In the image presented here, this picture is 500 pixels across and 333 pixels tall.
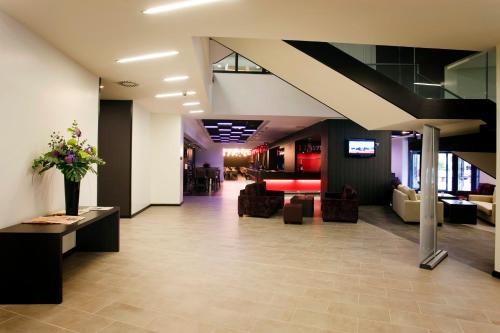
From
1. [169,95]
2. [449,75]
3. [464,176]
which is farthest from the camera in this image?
[464,176]

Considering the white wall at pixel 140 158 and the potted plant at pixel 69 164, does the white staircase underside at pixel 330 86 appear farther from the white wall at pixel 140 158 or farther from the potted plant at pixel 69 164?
the potted plant at pixel 69 164

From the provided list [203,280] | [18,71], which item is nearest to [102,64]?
[18,71]

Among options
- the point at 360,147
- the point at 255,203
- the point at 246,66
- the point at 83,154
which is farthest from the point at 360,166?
the point at 83,154

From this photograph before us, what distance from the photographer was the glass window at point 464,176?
14.9 m

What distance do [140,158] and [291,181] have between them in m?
8.15

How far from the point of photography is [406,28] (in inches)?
152

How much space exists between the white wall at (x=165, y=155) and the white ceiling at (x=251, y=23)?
5.55m

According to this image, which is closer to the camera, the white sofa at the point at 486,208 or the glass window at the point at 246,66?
the white sofa at the point at 486,208

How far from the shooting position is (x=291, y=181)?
15289mm

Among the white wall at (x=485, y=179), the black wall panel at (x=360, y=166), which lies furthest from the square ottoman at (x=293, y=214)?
the white wall at (x=485, y=179)

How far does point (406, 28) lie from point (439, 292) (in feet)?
10.7

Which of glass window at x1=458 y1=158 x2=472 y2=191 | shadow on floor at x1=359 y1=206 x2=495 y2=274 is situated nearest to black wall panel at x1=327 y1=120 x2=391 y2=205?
shadow on floor at x1=359 y1=206 x2=495 y2=274

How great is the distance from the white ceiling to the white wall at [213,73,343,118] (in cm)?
503

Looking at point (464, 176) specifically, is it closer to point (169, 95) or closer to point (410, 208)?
point (410, 208)
